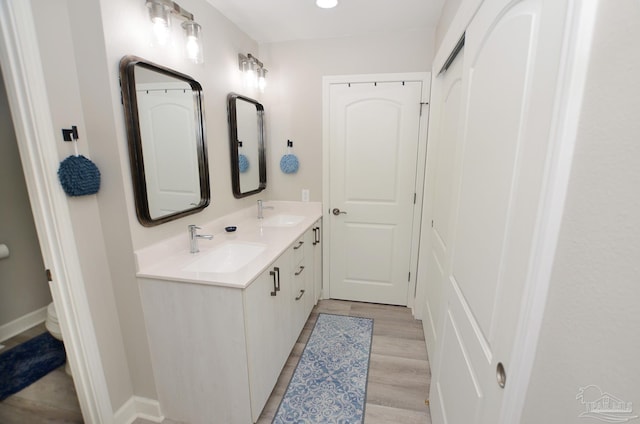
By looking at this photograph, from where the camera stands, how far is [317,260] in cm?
269

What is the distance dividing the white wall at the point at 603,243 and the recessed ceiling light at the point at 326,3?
1853 millimetres

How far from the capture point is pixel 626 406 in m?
0.38

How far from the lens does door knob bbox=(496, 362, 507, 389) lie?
2.31 ft

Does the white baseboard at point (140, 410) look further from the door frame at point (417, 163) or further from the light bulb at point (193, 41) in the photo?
the light bulb at point (193, 41)

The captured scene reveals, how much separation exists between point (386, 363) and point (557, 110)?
1.98 meters

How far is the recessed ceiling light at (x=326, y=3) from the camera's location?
187 cm

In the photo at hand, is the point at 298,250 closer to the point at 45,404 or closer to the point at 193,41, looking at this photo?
the point at 193,41

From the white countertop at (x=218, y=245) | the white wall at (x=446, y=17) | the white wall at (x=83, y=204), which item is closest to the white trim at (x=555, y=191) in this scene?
the white countertop at (x=218, y=245)

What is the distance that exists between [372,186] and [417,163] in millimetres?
447

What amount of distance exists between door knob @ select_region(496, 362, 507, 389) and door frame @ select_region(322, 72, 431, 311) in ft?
6.19

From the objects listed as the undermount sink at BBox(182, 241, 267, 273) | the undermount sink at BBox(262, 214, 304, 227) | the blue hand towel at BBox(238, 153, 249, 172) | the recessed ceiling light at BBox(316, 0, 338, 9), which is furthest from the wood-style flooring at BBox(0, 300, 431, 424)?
the recessed ceiling light at BBox(316, 0, 338, 9)

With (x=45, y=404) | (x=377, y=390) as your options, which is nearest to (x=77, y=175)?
(x=45, y=404)

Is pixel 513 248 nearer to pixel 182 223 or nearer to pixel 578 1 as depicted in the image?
pixel 578 1

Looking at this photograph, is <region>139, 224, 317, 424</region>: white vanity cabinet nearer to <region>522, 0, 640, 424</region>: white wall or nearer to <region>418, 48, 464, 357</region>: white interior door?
<region>418, 48, 464, 357</region>: white interior door
